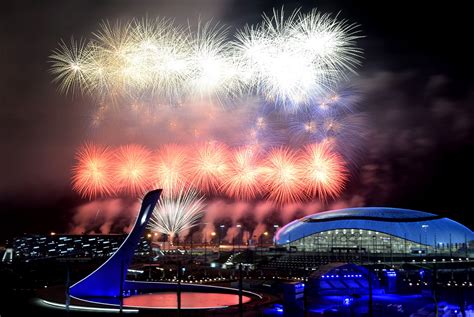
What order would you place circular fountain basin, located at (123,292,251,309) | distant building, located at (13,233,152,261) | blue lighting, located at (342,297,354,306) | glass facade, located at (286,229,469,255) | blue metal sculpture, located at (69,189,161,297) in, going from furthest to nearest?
distant building, located at (13,233,152,261)
glass facade, located at (286,229,469,255)
blue lighting, located at (342,297,354,306)
circular fountain basin, located at (123,292,251,309)
blue metal sculpture, located at (69,189,161,297)

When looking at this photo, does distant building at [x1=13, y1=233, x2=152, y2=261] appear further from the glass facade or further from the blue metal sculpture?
the blue metal sculpture

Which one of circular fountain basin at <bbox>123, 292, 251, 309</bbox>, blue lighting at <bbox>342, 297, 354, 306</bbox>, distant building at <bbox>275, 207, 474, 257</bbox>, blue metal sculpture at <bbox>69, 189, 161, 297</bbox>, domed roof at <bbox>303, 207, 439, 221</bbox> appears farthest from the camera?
domed roof at <bbox>303, 207, 439, 221</bbox>


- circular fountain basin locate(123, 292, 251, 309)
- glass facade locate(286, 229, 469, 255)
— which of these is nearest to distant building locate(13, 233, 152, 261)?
glass facade locate(286, 229, 469, 255)

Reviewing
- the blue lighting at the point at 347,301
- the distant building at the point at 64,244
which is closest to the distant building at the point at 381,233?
the distant building at the point at 64,244

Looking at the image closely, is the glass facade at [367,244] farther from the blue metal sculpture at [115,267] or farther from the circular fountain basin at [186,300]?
the blue metal sculpture at [115,267]

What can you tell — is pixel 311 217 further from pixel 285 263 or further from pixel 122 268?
pixel 122 268
